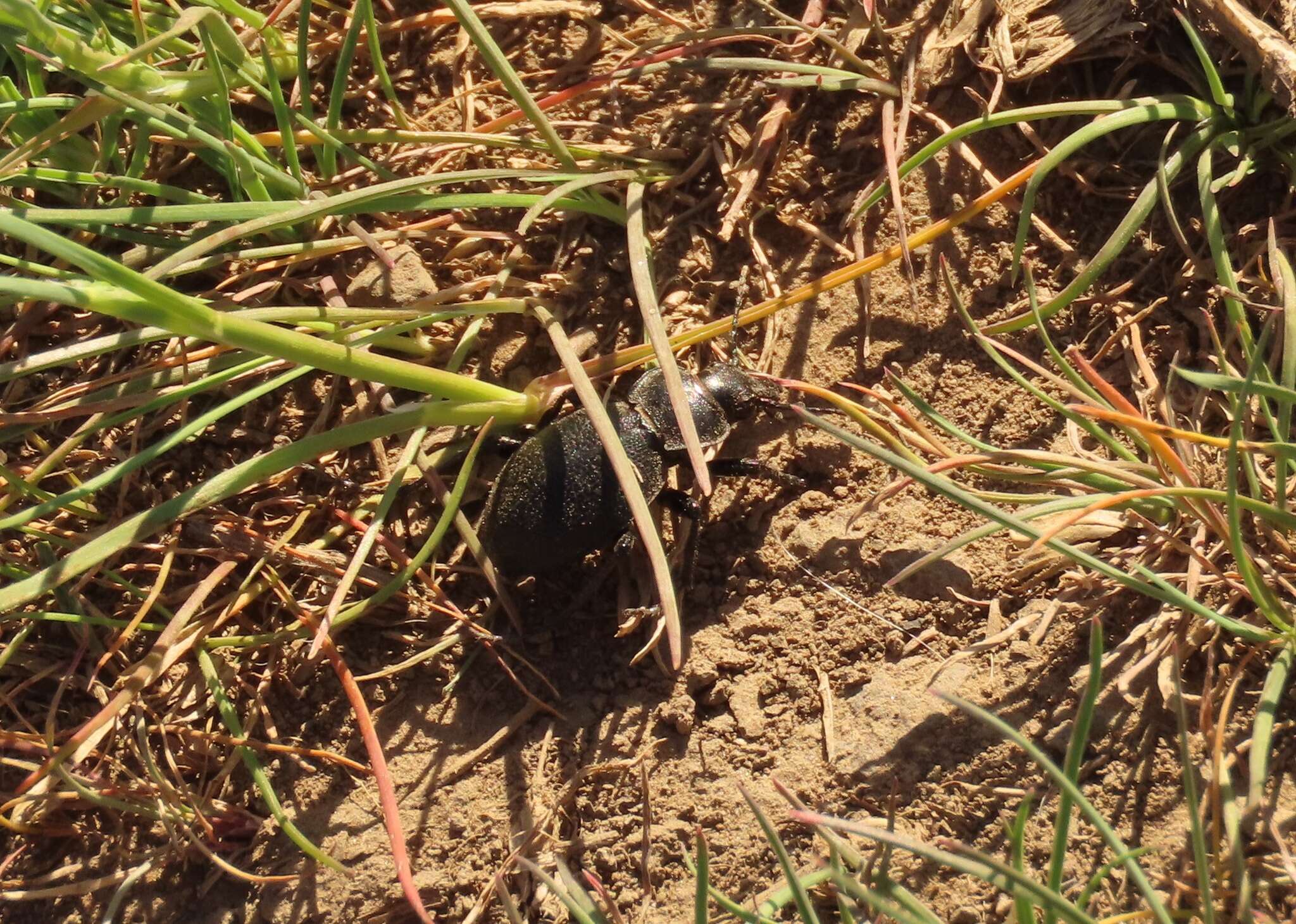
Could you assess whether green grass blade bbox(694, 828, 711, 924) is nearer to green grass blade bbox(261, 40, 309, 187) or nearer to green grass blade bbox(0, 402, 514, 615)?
green grass blade bbox(0, 402, 514, 615)

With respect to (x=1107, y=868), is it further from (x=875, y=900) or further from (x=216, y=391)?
(x=216, y=391)

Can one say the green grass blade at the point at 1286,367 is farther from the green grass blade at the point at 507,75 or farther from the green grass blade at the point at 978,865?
the green grass blade at the point at 507,75

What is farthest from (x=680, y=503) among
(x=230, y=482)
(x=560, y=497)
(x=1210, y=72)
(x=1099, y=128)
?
(x=1210, y=72)

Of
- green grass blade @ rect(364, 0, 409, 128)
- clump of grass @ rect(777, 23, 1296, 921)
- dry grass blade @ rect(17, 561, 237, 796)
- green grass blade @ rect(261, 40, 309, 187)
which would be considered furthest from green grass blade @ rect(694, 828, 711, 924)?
green grass blade @ rect(364, 0, 409, 128)

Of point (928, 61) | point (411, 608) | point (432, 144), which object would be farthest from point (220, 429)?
point (928, 61)

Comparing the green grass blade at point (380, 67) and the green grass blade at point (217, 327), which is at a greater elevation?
the green grass blade at point (380, 67)

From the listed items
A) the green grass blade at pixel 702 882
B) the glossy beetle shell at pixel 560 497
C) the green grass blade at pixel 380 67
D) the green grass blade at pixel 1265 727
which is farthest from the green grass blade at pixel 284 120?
the green grass blade at pixel 1265 727
